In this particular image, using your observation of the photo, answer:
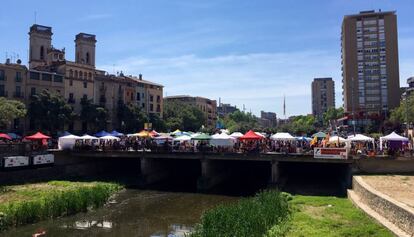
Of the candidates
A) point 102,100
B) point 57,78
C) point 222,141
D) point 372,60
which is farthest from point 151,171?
point 372,60

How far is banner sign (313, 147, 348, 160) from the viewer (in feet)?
123

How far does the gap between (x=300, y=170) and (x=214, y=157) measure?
13862 mm

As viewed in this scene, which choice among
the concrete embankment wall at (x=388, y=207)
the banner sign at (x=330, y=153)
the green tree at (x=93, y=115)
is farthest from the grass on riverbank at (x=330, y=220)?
the green tree at (x=93, y=115)

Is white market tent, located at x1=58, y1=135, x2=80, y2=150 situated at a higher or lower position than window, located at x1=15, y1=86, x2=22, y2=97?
lower

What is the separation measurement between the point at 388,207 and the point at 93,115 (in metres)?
67.9

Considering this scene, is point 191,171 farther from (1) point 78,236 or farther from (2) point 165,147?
(1) point 78,236

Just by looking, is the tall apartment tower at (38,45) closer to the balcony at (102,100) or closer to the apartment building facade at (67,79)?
the apartment building facade at (67,79)

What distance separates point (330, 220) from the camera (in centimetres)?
2378

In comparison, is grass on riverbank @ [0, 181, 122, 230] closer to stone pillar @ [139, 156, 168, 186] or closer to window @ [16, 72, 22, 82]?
stone pillar @ [139, 156, 168, 186]

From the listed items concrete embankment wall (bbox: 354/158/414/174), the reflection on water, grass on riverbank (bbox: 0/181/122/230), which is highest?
concrete embankment wall (bbox: 354/158/414/174)

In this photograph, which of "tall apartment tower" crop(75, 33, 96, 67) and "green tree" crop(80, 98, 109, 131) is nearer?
"green tree" crop(80, 98, 109, 131)

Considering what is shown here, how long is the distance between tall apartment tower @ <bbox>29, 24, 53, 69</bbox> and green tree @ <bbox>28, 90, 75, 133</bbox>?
15.9 meters

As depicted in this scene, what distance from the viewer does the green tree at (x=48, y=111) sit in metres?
70.9

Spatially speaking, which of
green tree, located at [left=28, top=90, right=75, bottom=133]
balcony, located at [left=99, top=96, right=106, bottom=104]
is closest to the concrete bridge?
green tree, located at [left=28, top=90, right=75, bottom=133]
